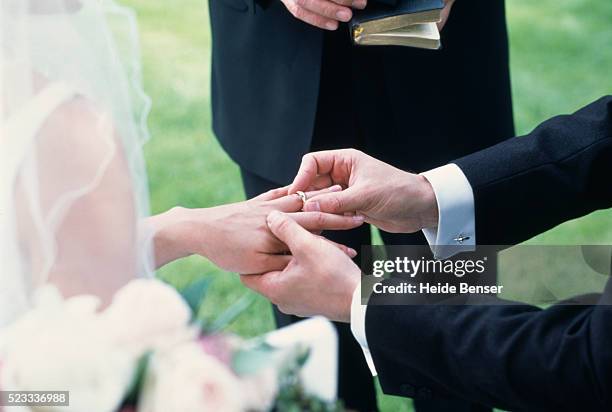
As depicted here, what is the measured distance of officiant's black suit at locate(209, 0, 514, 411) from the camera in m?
2.23

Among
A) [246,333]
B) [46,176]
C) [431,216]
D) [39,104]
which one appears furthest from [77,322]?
[246,333]

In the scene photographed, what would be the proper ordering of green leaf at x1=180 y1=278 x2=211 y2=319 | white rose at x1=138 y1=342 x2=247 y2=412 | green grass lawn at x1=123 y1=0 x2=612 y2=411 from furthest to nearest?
1. green grass lawn at x1=123 y1=0 x2=612 y2=411
2. green leaf at x1=180 y1=278 x2=211 y2=319
3. white rose at x1=138 y1=342 x2=247 y2=412

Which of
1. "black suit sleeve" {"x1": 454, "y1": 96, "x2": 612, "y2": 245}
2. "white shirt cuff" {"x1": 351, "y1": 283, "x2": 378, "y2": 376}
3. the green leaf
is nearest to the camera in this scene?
the green leaf

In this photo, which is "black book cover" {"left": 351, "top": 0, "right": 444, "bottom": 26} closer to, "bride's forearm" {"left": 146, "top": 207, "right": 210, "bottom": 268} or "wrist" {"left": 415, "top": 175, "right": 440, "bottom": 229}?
"wrist" {"left": 415, "top": 175, "right": 440, "bottom": 229}

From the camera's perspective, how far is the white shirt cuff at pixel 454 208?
1923 mm

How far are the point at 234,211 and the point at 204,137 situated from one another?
95.6 inches

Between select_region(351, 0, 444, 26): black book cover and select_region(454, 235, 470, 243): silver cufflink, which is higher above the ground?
select_region(351, 0, 444, 26): black book cover

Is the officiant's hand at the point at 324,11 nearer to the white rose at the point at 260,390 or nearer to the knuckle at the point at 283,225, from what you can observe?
the knuckle at the point at 283,225

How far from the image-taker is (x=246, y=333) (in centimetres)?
311

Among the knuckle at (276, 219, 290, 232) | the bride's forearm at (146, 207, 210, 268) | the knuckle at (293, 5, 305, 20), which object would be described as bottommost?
the bride's forearm at (146, 207, 210, 268)

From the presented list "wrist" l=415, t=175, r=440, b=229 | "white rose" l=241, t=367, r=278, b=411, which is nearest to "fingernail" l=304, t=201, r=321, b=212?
"wrist" l=415, t=175, r=440, b=229

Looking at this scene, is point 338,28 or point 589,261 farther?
point 338,28

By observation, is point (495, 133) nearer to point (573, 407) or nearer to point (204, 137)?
point (573, 407)

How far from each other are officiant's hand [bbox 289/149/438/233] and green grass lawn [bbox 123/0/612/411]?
106 centimetres
